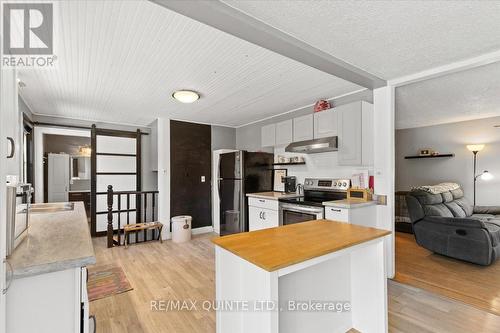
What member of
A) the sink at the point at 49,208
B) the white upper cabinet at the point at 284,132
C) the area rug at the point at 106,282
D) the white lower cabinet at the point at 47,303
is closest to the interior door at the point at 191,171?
the area rug at the point at 106,282

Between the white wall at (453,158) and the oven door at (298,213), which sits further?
the white wall at (453,158)

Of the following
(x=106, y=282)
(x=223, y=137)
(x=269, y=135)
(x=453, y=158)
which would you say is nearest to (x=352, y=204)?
(x=269, y=135)

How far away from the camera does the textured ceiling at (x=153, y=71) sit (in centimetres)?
169

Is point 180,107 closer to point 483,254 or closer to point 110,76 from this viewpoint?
point 110,76

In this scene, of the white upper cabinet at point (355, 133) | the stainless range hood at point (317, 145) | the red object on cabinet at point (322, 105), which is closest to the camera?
the white upper cabinet at point (355, 133)

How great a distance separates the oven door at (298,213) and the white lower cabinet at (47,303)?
8.19 feet

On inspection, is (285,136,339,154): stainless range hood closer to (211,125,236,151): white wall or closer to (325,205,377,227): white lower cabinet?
(325,205,377,227): white lower cabinet

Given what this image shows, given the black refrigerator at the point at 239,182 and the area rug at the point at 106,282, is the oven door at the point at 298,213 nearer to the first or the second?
the black refrigerator at the point at 239,182

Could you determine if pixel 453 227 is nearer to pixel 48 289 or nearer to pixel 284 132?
pixel 284 132

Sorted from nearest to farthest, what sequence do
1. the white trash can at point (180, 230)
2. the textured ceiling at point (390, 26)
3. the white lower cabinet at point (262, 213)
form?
the textured ceiling at point (390, 26) → the white lower cabinet at point (262, 213) → the white trash can at point (180, 230)

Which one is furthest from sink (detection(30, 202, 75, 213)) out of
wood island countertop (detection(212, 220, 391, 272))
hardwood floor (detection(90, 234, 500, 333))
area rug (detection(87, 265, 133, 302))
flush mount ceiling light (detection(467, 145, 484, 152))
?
flush mount ceiling light (detection(467, 145, 484, 152))

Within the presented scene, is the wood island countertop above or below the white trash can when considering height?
above

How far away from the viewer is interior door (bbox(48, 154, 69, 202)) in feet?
18.7

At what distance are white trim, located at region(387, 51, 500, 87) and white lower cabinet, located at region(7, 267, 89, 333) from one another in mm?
3290
